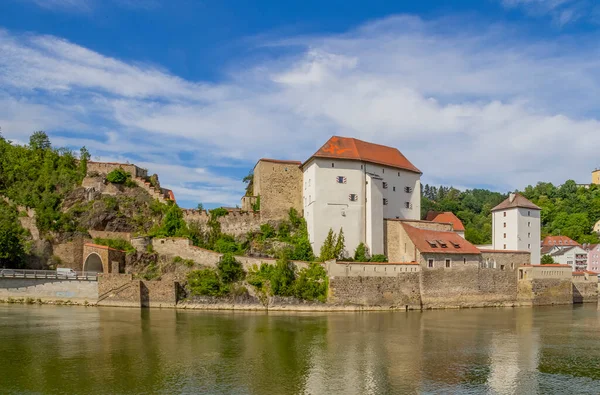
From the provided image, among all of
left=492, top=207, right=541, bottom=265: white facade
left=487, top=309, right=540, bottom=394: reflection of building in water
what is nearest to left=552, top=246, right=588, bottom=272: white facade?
left=492, top=207, right=541, bottom=265: white facade

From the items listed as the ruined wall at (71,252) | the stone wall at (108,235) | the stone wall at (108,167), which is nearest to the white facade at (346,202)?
the stone wall at (108,235)

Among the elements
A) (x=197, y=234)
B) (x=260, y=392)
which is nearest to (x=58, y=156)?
(x=197, y=234)

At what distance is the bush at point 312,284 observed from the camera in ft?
118

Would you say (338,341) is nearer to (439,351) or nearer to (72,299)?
(439,351)

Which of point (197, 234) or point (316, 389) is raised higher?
point (197, 234)

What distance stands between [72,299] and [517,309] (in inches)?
1311

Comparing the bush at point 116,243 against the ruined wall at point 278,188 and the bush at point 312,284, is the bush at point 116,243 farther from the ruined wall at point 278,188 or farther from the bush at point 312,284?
the bush at point 312,284

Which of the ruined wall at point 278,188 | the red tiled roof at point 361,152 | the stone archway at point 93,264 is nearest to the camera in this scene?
the stone archway at point 93,264

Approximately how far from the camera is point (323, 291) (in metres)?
36.1

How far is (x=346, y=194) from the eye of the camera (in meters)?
41.1

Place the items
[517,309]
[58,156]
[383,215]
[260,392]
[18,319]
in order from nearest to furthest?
1. [260,392]
2. [18,319]
3. [517,309]
4. [383,215]
5. [58,156]

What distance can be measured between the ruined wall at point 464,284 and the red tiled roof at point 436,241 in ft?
1.36

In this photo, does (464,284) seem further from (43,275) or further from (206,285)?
(43,275)

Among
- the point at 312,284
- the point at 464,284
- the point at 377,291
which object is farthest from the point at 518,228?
the point at 312,284
